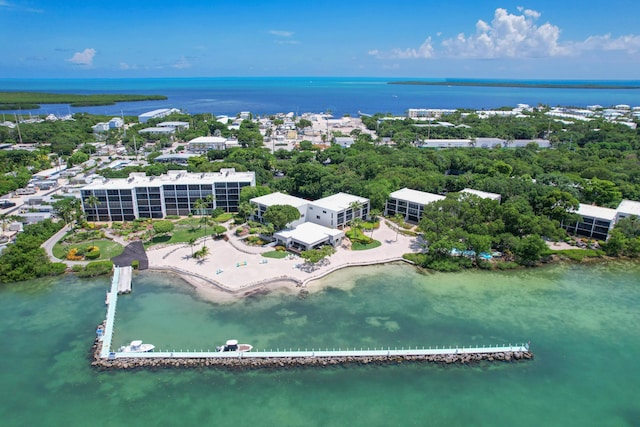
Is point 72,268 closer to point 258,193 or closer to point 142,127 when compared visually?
point 258,193

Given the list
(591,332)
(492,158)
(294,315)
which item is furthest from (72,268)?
(492,158)

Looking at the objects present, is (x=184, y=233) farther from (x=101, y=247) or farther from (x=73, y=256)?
(x=73, y=256)

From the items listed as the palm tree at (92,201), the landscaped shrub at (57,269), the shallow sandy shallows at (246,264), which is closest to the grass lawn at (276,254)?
the shallow sandy shallows at (246,264)

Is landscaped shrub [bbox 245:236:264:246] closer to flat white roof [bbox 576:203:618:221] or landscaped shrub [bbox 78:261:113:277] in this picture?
landscaped shrub [bbox 78:261:113:277]

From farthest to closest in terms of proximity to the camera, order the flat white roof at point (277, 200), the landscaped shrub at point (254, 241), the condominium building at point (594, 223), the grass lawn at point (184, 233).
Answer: the flat white roof at point (277, 200) < the grass lawn at point (184, 233) < the condominium building at point (594, 223) < the landscaped shrub at point (254, 241)

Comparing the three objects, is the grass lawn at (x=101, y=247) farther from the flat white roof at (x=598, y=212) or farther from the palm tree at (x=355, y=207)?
the flat white roof at (x=598, y=212)

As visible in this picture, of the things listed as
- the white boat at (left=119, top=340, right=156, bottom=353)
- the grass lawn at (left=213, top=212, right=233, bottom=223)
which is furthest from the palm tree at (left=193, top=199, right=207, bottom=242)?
the white boat at (left=119, top=340, right=156, bottom=353)
